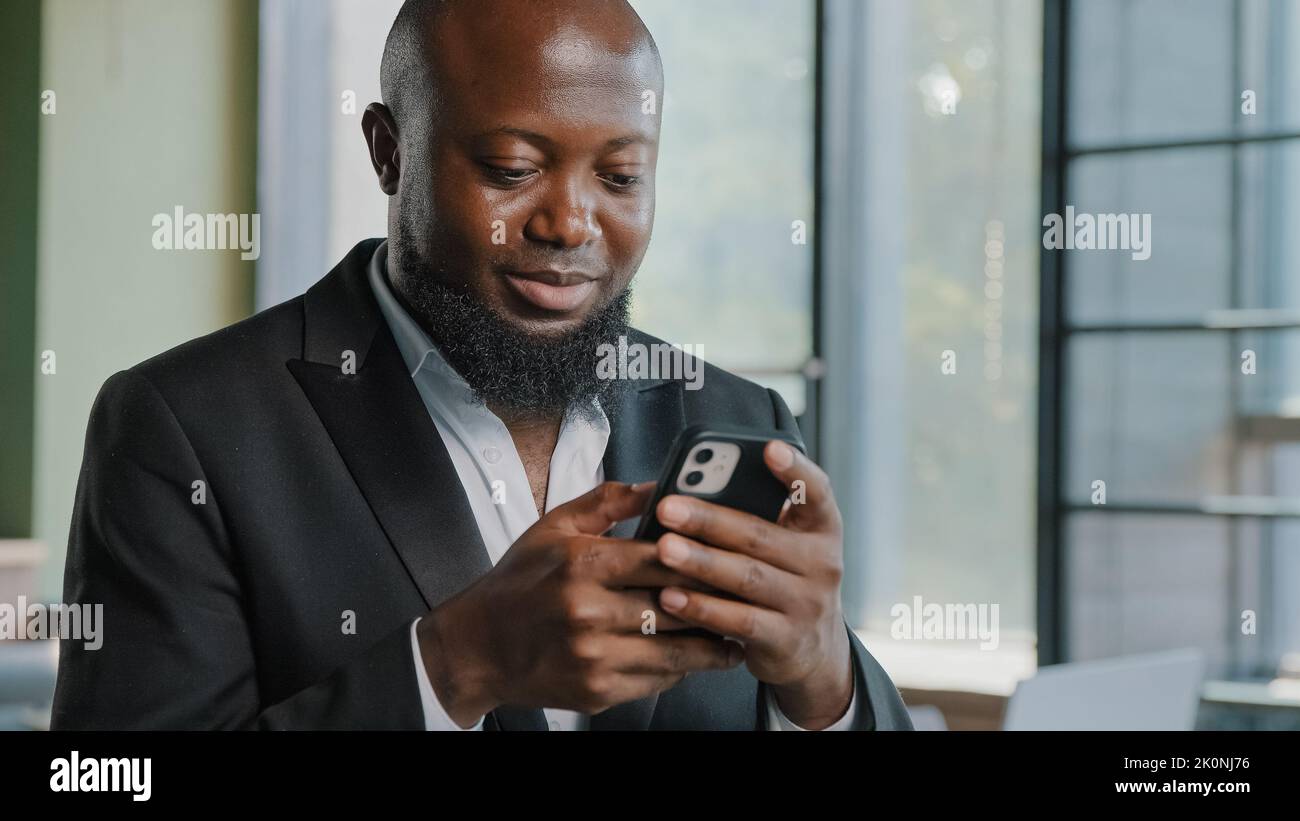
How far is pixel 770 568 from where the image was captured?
0.57 meters

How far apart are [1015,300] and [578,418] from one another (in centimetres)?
142

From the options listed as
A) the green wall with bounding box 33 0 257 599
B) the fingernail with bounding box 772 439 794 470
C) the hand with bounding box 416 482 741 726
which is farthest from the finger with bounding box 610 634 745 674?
the green wall with bounding box 33 0 257 599

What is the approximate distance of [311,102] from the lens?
5.12 feet

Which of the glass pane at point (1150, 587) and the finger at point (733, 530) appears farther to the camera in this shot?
the glass pane at point (1150, 587)

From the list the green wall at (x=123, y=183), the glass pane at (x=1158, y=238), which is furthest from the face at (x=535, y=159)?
the glass pane at (x=1158, y=238)

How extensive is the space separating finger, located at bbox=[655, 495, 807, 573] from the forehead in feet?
0.86

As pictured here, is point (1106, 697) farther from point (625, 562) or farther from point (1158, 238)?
point (1158, 238)

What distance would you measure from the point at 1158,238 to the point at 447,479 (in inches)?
61.1

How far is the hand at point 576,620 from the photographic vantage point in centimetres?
55

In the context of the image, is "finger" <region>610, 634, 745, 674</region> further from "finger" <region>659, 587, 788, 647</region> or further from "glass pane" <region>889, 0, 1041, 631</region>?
"glass pane" <region>889, 0, 1041, 631</region>

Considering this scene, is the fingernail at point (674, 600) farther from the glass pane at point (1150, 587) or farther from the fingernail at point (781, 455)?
the glass pane at point (1150, 587)

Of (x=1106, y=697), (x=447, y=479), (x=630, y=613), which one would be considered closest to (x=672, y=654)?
(x=630, y=613)

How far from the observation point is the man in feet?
1.93

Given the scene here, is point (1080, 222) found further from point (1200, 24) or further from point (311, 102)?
point (311, 102)
